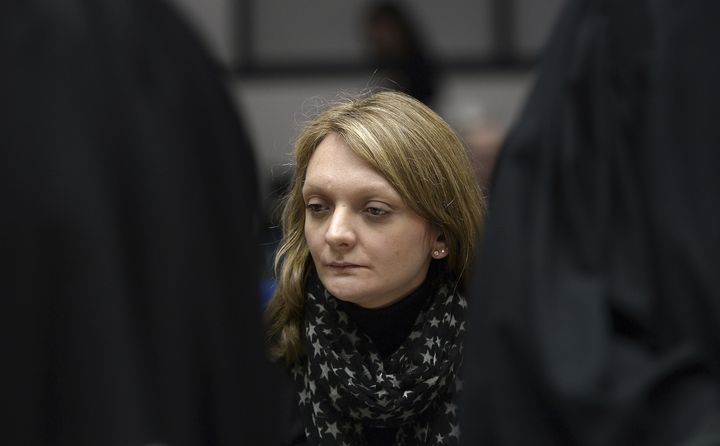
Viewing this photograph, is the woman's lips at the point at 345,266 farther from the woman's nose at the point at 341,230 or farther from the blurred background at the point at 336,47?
the blurred background at the point at 336,47

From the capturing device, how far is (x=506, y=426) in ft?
4.60

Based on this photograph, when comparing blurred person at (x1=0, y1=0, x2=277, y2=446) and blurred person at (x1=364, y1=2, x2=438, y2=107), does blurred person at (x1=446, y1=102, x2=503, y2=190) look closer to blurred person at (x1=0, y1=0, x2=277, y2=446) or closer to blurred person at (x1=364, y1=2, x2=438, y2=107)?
blurred person at (x1=364, y1=2, x2=438, y2=107)

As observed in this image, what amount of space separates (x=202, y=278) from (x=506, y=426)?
389 millimetres

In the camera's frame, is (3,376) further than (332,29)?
No

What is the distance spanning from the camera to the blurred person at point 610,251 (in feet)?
4.49

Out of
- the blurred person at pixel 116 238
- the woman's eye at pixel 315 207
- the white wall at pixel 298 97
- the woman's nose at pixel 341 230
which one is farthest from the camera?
the white wall at pixel 298 97

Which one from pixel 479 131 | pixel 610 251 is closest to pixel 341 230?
pixel 610 251

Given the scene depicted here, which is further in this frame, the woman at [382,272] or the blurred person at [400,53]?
the blurred person at [400,53]

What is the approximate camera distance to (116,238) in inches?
54.3

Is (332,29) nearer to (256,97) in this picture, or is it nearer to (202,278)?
(256,97)

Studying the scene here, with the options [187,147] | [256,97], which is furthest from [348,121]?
[256,97]

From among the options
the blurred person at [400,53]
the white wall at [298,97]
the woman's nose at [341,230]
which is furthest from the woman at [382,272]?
the white wall at [298,97]

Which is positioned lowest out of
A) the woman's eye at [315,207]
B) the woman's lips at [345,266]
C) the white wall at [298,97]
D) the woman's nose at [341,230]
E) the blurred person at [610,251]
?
the white wall at [298,97]

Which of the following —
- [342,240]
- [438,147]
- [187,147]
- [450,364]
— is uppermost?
[187,147]
